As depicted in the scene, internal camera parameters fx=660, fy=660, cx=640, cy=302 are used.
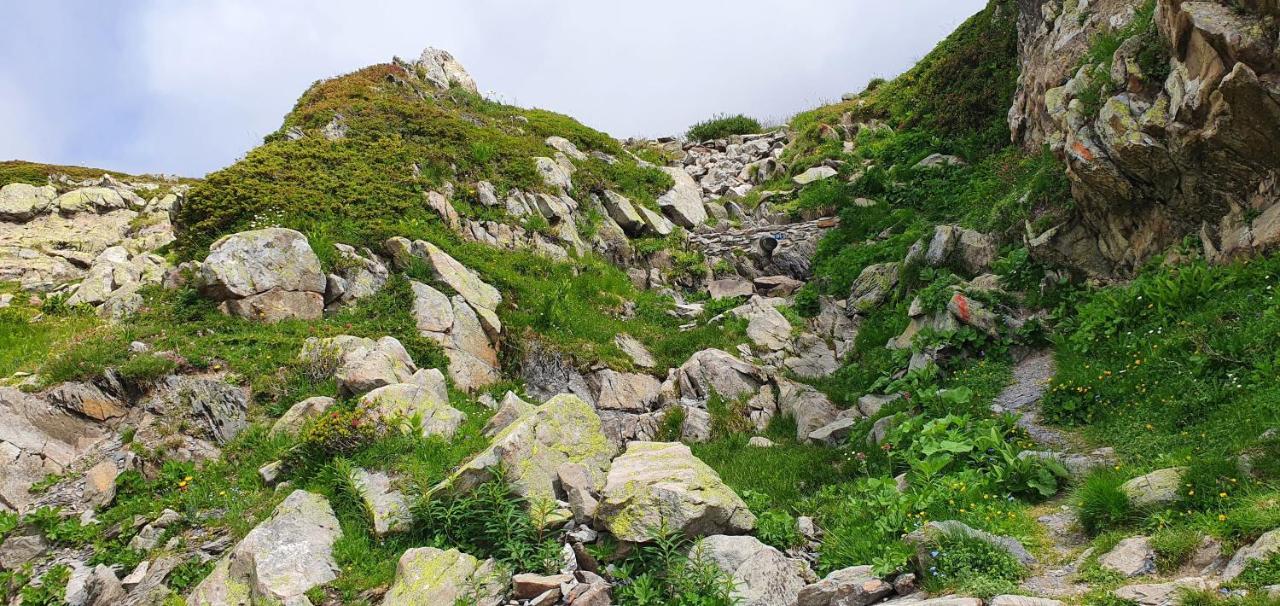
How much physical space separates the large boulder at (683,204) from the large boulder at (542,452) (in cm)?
1658

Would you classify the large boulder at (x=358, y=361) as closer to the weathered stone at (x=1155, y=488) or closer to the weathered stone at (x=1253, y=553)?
the weathered stone at (x=1155, y=488)

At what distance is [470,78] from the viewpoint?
37.3 meters

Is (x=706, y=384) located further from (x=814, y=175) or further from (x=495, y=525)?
(x=814, y=175)

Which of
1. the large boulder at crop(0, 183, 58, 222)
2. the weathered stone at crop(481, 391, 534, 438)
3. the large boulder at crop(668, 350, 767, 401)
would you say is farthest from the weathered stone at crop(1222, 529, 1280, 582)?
the large boulder at crop(0, 183, 58, 222)

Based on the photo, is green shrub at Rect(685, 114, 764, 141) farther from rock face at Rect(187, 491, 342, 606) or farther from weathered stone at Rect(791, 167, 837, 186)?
rock face at Rect(187, 491, 342, 606)

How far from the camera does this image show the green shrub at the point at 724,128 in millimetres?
39438

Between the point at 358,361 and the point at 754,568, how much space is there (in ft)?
27.1

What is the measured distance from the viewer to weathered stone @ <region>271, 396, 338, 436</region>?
11258 mm

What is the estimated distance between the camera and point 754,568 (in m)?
7.90

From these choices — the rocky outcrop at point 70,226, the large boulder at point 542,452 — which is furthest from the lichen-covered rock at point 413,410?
the rocky outcrop at point 70,226

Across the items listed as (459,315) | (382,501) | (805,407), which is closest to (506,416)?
(382,501)

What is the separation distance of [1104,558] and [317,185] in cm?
1885

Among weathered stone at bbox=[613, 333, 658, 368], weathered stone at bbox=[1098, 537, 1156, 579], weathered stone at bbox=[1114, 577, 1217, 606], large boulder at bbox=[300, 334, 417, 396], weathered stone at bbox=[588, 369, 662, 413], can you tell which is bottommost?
weathered stone at bbox=[1098, 537, 1156, 579]

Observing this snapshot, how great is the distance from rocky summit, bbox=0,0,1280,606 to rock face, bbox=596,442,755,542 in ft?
0.18
